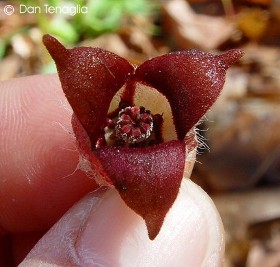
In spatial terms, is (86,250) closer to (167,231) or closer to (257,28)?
(167,231)

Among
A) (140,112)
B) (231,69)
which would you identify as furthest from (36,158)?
(231,69)

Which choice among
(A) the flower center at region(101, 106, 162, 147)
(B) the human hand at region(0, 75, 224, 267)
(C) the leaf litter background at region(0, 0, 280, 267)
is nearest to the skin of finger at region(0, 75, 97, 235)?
(B) the human hand at region(0, 75, 224, 267)

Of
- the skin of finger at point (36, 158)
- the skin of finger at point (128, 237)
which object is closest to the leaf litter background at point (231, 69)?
the skin of finger at point (36, 158)

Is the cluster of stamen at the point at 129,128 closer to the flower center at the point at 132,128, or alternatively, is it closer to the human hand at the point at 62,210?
the flower center at the point at 132,128


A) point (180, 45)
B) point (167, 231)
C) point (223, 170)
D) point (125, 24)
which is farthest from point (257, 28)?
point (167, 231)

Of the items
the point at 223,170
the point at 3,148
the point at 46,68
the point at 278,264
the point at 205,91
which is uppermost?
the point at 205,91

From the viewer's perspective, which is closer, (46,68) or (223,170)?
(223,170)

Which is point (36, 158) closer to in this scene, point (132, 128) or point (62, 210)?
point (62, 210)

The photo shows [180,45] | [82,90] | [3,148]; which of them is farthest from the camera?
[180,45]
